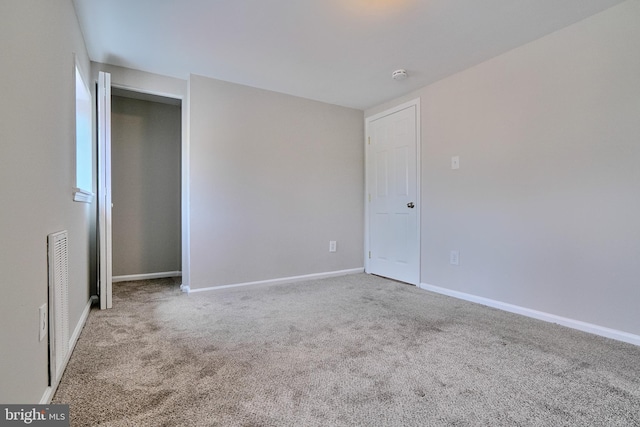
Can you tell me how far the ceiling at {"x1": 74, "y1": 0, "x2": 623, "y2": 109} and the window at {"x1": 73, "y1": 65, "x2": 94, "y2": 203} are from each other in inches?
16.5

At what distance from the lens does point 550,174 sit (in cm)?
232

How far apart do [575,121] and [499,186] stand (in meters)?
0.69

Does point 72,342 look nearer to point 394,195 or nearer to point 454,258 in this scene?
point 454,258

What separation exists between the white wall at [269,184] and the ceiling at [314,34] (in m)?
0.43

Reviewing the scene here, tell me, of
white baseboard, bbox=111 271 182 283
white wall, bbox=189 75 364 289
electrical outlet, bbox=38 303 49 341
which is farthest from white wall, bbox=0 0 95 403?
white baseboard, bbox=111 271 182 283

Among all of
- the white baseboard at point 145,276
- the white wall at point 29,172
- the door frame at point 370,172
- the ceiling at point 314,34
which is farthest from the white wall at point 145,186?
the door frame at point 370,172

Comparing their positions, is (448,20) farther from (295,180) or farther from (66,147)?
(66,147)

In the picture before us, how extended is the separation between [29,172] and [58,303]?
71 centimetres

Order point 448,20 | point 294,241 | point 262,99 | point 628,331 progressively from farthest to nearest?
point 294,241
point 262,99
point 448,20
point 628,331

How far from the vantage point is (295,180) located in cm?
365

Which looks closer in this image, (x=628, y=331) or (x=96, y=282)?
(x=628, y=331)

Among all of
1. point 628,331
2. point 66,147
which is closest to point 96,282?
point 66,147

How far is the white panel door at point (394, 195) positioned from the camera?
3.45 meters

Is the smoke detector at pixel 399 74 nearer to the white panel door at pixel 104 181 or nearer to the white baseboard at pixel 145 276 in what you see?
the white panel door at pixel 104 181
